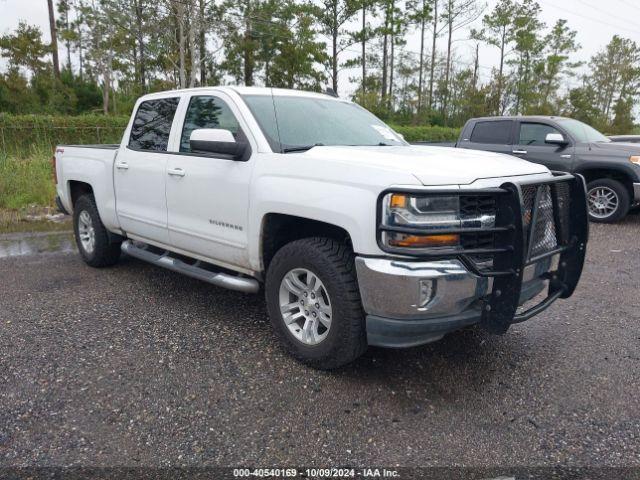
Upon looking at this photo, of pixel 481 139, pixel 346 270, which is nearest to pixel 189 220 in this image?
pixel 346 270

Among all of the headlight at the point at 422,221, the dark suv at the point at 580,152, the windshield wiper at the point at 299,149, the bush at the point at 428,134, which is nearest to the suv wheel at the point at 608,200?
the dark suv at the point at 580,152

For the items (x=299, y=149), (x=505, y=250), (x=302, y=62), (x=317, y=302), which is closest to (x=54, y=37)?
(x=302, y=62)

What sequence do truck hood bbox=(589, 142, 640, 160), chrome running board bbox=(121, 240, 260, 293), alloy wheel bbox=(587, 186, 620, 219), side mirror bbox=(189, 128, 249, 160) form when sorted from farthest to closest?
alloy wheel bbox=(587, 186, 620, 219) → truck hood bbox=(589, 142, 640, 160) → chrome running board bbox=(121, 240, 260, 293) → side mirror bbox=(189, 128, 249, 160)

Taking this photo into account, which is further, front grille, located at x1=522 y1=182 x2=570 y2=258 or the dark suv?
the dark suv

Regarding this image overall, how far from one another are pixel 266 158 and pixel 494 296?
1.73 metres

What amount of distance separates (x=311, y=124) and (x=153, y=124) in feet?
5.64

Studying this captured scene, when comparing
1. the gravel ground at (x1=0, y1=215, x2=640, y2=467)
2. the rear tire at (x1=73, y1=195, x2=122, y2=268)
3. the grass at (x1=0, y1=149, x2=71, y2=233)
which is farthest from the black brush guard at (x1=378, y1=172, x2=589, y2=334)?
the grass at (x1=0, y1=149, x2=71, y2=233)

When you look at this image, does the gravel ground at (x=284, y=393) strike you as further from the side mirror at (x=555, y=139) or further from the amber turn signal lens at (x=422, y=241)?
the side mirror at (x=555, y=139)

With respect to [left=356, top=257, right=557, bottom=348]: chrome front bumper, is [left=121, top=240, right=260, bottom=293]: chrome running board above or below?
below

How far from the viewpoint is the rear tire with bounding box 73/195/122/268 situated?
219 inches

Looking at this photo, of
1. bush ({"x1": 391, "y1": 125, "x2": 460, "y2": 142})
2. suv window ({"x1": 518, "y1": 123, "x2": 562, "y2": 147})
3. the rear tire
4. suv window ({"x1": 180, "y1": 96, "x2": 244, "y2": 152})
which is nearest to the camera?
suv window ({"x1": 180, "y1": 96, "x2": 244, "y2": 152})

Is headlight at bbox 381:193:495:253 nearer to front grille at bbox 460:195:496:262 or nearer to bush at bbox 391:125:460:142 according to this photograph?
front grille at bbox 460:195:496:262

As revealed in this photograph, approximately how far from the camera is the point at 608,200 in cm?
888

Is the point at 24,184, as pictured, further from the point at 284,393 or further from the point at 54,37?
the point at 54,37
